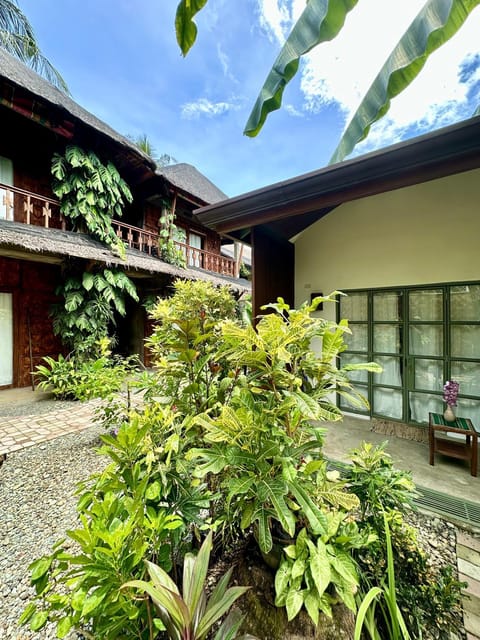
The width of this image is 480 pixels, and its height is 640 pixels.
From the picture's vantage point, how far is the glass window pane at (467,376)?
364cm

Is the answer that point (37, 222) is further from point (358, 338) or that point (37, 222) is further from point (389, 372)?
point (389, 372)

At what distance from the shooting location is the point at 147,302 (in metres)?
8.05

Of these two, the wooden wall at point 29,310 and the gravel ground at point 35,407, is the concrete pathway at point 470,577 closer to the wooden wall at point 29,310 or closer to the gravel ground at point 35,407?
the gravel ground at point 35,407

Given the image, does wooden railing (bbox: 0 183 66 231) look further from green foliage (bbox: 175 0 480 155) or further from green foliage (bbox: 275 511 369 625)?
green foliage (bbox: 275 511 369 625)

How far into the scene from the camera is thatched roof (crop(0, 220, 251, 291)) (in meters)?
5.30

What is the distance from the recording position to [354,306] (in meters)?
4.63

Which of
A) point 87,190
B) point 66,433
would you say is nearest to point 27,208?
point 87,190

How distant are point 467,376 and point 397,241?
2.18 metres

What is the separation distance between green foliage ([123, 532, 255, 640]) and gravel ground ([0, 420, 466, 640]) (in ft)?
2.86

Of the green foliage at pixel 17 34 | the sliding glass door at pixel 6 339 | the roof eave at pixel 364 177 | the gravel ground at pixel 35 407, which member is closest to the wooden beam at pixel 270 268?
the roof eave at pixel 364 177

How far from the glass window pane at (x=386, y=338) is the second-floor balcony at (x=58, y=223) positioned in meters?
6.93

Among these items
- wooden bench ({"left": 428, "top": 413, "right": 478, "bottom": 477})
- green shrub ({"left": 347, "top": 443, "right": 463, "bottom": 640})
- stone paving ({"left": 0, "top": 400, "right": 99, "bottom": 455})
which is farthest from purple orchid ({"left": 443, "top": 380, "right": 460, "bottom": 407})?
stone paving ({"left": 0, "top": 400, "right": 99, "bottom": 455})

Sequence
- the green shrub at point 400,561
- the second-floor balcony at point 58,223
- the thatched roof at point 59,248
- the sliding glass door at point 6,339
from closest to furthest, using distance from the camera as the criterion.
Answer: the green shrub at point 400,561, the thatched roof at point 59,248, the second-floor balcony at point 58,223, the sliding glass door at point 6,339

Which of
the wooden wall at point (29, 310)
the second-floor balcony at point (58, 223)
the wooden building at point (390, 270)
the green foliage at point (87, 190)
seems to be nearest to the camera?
the wooden building at point (390, 270)
